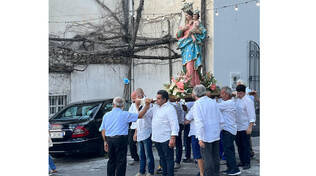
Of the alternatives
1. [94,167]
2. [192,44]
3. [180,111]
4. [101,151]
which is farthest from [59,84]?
[180,111]

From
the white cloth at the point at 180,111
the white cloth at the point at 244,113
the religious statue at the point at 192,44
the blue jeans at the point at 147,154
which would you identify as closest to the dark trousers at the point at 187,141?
the white cloth at the point at 180,111

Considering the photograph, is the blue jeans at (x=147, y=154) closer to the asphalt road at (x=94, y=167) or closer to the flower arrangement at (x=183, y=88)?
the asphalt road at (x=94, y=167)

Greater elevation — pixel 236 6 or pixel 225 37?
pixel 236 6

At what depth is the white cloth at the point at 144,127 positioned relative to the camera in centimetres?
693

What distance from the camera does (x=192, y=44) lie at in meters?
8.30

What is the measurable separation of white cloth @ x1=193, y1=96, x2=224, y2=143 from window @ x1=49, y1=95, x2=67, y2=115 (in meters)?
9.29

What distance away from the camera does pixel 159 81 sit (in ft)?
49.9

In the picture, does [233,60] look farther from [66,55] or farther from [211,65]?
[66,55]

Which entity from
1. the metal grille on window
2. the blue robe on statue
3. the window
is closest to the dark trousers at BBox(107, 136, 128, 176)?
the blue robe on statue

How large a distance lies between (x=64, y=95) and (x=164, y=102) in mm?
8656

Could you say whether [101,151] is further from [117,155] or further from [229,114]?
[229,114]

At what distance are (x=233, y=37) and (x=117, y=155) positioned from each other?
27.2ft

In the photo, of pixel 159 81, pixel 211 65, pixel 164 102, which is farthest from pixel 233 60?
pixel 164 102

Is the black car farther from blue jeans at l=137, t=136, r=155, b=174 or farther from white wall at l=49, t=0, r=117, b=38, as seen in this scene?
white wall at l=49, t=0, r=117, b=38
